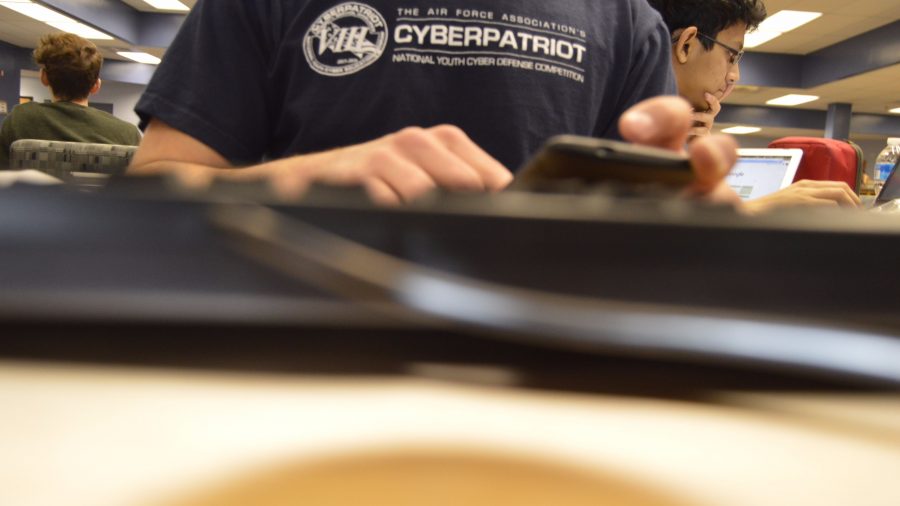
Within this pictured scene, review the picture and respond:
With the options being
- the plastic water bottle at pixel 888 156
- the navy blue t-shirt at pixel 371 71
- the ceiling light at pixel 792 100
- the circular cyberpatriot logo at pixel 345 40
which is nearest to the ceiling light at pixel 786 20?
the ceiling light at pixel 792 100

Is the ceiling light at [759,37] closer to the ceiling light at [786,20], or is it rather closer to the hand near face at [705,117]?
the ceiling light at [786,20]

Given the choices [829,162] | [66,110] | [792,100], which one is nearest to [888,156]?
[829,162]

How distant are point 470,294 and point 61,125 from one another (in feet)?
9.05

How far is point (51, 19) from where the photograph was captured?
6.62 meters

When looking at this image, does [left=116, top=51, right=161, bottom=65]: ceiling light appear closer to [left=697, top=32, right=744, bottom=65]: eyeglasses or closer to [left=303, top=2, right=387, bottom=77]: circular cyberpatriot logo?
[left=697, top=32, right=744, bottom=65]: eyeglasses

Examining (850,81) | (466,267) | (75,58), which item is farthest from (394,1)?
(850,81)

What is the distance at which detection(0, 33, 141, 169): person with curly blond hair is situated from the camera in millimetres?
2395

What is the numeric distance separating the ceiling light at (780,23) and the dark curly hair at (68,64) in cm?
514

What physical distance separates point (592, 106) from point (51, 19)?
7.58m

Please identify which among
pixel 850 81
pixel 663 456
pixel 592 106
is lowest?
pixel 663 456

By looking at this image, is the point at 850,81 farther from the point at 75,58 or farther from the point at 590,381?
the point at 590,381

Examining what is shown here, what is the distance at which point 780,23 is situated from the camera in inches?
236

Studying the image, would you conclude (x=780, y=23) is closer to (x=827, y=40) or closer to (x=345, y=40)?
(x=827, y=40)

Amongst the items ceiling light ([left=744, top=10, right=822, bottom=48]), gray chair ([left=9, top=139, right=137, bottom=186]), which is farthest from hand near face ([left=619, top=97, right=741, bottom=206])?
ceiling light ([left=744, top=10, right=822, bottom=48])
